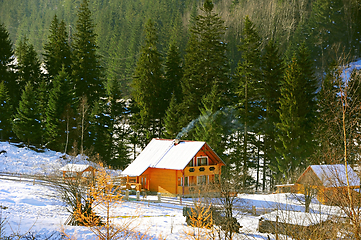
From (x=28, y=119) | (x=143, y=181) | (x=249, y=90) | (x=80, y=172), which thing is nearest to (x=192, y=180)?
(x=143, y=181)

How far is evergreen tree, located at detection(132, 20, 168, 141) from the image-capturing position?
156 ft

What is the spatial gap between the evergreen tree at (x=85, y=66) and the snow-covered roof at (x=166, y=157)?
1619cm

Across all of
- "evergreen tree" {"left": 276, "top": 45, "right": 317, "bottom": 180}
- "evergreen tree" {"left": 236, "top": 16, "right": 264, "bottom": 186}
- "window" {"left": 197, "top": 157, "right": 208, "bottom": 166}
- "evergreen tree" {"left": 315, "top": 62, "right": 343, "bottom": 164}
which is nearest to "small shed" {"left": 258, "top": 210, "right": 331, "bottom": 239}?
"evergreen tree" {"left": 315, "top": 62, "right": 343, "bottom": 164}

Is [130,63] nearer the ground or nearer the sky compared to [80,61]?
nearer the sky

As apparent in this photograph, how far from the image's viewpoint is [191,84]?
146ft

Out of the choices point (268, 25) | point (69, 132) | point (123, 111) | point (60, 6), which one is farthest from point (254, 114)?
point (60, 6)

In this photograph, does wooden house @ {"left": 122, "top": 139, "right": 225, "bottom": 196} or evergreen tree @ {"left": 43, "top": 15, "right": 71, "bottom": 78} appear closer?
wooden house @ {"left": 122, "top": 139, "right": 225, "bottom": 196}

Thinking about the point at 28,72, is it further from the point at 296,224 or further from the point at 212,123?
the point at 296,224

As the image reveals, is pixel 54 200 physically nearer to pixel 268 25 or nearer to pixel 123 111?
pixel 123 111

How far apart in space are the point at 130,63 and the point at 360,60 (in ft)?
155

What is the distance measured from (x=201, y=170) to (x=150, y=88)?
16.8 metres

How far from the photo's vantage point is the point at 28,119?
43.3 m

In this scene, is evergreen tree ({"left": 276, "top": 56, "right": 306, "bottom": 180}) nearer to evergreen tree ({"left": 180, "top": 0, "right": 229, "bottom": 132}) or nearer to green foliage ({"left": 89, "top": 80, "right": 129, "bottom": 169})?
evergreen tree ({"left": 180, "top": 0, "right": 229, "bottom": 132})

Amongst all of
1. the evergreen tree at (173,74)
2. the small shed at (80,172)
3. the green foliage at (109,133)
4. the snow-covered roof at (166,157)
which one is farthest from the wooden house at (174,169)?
the evergreen tree at (173,74)
